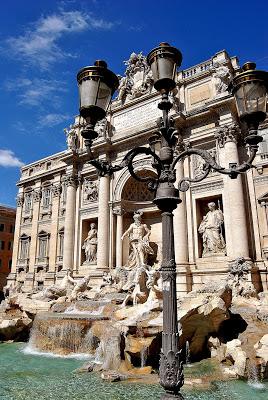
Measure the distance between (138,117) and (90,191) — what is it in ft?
18.1

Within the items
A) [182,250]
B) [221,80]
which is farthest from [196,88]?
[182,250]

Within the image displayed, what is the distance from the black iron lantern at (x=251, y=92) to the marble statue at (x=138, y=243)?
13420mm

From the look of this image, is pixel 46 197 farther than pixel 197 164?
Yes

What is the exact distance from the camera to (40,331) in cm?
1231

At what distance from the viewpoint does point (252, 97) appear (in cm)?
473

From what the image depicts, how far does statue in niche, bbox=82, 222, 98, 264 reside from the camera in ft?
67.7

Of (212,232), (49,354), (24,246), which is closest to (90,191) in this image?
(24,246)

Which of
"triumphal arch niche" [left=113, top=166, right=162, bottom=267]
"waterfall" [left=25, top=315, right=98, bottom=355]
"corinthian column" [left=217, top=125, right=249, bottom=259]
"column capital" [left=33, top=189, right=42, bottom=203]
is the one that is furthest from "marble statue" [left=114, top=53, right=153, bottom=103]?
"waterfall" [left=25, top=315, right=98, bottom=355]

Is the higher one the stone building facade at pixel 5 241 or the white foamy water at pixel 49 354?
the stone building facade at pixel 5 241

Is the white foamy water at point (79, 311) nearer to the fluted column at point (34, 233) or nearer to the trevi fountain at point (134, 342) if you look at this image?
the trevi fountain at point (134, 342)

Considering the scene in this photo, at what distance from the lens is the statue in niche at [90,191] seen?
843 inches

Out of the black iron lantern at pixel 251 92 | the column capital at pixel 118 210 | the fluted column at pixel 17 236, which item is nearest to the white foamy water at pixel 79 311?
the column capital at pixel 118 210

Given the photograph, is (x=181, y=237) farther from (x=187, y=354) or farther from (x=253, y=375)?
(x=253, y=375)

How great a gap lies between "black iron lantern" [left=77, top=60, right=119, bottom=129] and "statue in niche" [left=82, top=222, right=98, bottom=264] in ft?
53.6
